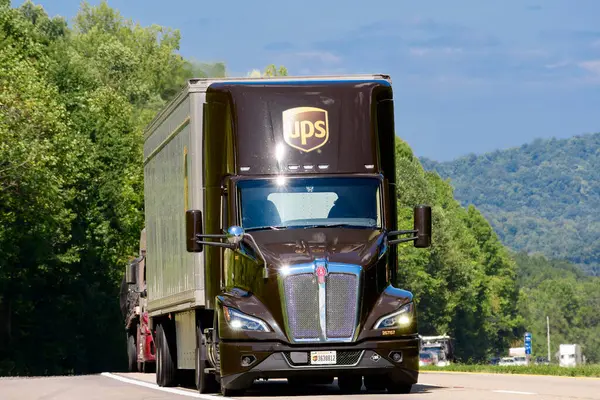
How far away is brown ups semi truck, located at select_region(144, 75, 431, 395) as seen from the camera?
1967 cm

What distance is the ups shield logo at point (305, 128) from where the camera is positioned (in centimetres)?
2073

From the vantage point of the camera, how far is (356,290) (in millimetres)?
19734

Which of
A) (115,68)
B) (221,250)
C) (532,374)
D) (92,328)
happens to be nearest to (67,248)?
(92,328)

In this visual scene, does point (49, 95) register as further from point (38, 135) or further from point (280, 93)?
point (280, 93)

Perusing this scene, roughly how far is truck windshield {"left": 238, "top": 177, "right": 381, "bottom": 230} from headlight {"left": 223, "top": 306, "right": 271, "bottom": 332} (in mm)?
1324

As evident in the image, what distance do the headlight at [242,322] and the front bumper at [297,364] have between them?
191 millimetres

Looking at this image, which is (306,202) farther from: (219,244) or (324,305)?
(324,305)

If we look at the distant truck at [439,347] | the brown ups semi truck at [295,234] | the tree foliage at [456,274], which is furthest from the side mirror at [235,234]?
the tree foliage at [456,274]

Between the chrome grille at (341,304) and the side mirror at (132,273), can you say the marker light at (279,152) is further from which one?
→ the side mirror at (132,273)

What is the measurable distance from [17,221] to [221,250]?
40.5 m

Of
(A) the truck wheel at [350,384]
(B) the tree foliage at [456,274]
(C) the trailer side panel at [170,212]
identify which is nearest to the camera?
(A) the truck wheel at [350,384]

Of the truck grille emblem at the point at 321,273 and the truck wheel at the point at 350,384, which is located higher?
the truck grille emblem at the point at 321,273

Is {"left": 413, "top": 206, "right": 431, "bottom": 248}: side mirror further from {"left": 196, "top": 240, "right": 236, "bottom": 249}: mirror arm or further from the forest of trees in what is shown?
the forest of trees

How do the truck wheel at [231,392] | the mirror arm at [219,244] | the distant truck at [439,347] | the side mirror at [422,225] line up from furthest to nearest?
the distant truck at [439,347] < the truck wheel at [231,392] < the mirror arm at [219,244] < the side mirror at [422,225]
